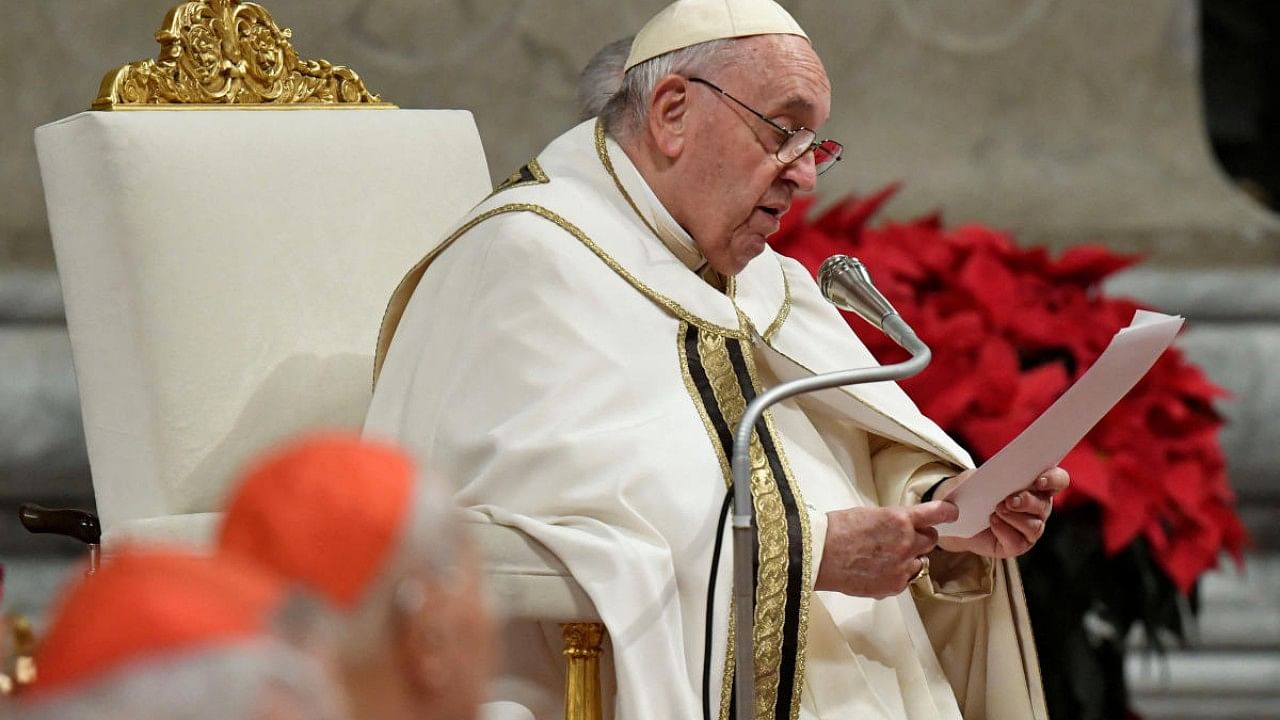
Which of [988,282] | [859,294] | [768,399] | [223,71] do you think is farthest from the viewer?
[988,282]

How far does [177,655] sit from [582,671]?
1.51 metres

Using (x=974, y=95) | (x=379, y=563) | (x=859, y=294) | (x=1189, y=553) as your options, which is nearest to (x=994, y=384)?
(x=1189, y=553)

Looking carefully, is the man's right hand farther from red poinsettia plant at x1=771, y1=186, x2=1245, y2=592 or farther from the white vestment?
red poinsettia plant at x1=771, y1=186, x2=1245, y2=592

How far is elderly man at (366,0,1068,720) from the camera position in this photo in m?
2.39

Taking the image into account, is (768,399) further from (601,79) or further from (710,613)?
(601,79)

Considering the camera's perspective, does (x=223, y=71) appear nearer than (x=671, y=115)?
No

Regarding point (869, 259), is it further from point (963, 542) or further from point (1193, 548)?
point (963, 542)

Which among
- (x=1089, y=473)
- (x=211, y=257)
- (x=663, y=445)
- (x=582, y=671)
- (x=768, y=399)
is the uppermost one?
(x=211, y=257)

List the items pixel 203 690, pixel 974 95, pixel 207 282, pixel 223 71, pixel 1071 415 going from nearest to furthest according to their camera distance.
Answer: pixel 203 690 < pixel 1071 415 < pixel 207 282 < pixel 223 71 < pixel 974 95

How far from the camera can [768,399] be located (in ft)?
6.88

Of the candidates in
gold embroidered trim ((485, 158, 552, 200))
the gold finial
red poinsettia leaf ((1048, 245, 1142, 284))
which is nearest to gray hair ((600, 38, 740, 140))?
gold embroidered trim ((485, 158, 552, 200))

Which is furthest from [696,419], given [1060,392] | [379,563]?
[379,563]

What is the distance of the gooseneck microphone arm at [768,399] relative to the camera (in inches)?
81.7

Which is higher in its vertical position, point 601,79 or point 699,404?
point 601,79
